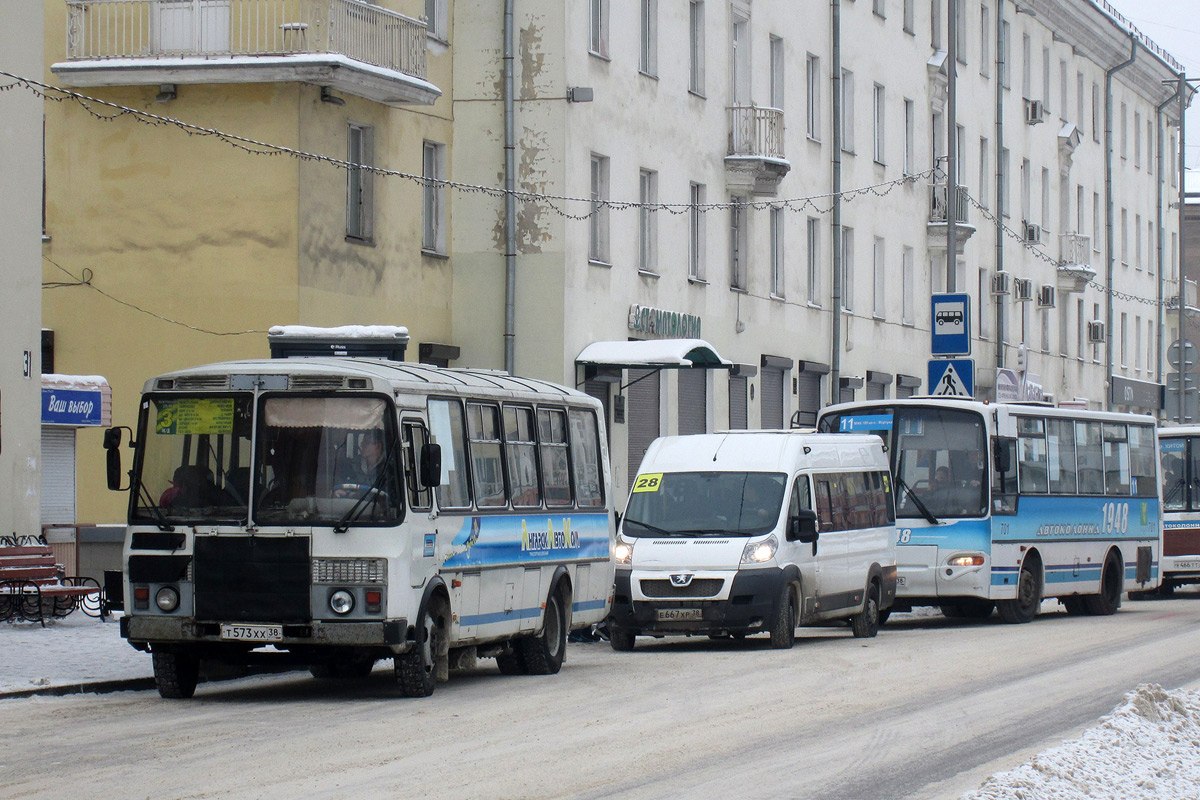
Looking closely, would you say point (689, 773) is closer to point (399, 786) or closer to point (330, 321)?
point (399, 786)

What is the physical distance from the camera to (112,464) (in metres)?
15.9

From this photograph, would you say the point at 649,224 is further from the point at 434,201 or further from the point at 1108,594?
the point at 1108,594

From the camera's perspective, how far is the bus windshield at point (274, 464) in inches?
614

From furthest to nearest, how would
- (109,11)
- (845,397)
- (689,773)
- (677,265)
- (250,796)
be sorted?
(845,397) < (677,265) < (109,11) < (689,773) < (250,796)

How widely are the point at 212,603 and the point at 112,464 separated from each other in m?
1.33

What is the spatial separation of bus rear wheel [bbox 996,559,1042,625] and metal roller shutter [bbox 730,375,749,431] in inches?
535

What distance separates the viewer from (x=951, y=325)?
32.8 metres

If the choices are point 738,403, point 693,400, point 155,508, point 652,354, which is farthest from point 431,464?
point 738,403

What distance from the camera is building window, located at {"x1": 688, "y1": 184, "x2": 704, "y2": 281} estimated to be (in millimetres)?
38656

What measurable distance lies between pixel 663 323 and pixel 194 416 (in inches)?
844

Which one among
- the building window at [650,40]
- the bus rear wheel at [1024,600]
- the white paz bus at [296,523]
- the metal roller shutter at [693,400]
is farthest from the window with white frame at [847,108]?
the white paz bus at [296,523]

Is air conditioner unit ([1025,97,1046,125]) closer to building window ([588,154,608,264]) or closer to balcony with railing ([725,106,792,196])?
balcony with railing ([725,106,792,196])

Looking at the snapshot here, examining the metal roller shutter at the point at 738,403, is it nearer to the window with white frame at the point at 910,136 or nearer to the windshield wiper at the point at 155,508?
the window with white frame at the point at 910,136

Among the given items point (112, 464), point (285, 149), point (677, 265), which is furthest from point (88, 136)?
point (112, 464)
